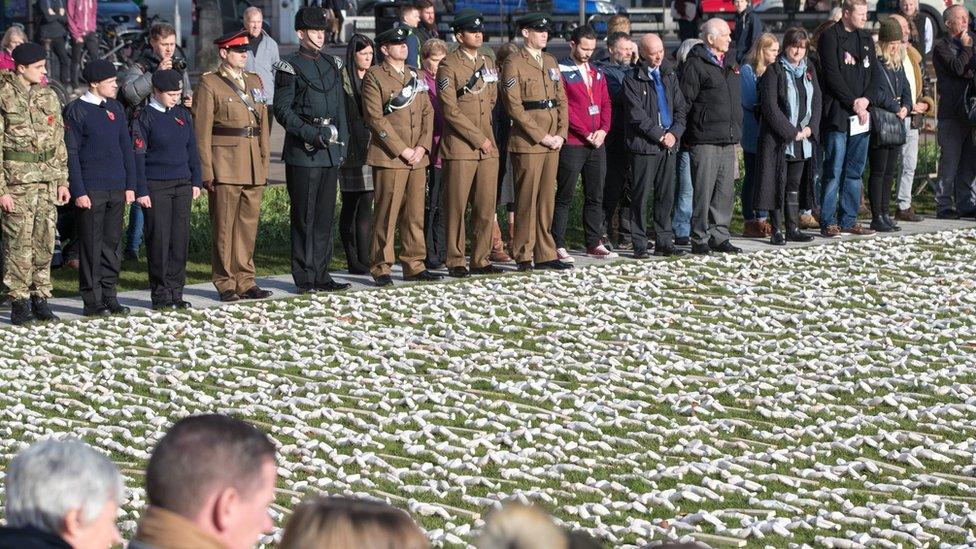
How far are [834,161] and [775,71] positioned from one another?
122cm

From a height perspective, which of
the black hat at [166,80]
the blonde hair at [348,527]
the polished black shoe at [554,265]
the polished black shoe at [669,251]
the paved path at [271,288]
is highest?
the black hat at [166,80]

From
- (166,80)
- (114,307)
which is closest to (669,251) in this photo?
(166,80)

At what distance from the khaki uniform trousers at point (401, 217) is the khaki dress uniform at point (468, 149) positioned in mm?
265

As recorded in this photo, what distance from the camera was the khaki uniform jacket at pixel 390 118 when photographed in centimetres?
1330

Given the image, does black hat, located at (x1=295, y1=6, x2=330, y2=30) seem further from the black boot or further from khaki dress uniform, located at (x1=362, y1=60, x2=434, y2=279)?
the black boot

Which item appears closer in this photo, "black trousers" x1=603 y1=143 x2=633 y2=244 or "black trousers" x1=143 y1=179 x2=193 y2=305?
"black trousers" x1=143 y1=179 x2=193 y2=305

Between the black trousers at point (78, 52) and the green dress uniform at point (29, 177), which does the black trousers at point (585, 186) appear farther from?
the black trousers at point (78, 52)

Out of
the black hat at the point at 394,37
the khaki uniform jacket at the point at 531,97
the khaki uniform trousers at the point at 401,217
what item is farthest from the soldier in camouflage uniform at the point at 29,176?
the khaki uniform jacket at the point at 531,97

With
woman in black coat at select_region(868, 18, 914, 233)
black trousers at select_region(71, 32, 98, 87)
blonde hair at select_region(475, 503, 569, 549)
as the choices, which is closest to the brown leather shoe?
woman in black coat at select_region(868, 18, 914, 233)

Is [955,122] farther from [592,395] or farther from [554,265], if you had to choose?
[592,395]

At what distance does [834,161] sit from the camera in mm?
16062

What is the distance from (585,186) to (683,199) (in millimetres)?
1054

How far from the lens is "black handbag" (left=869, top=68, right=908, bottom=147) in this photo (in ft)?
53.2

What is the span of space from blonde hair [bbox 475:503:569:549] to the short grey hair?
52.5 inches
